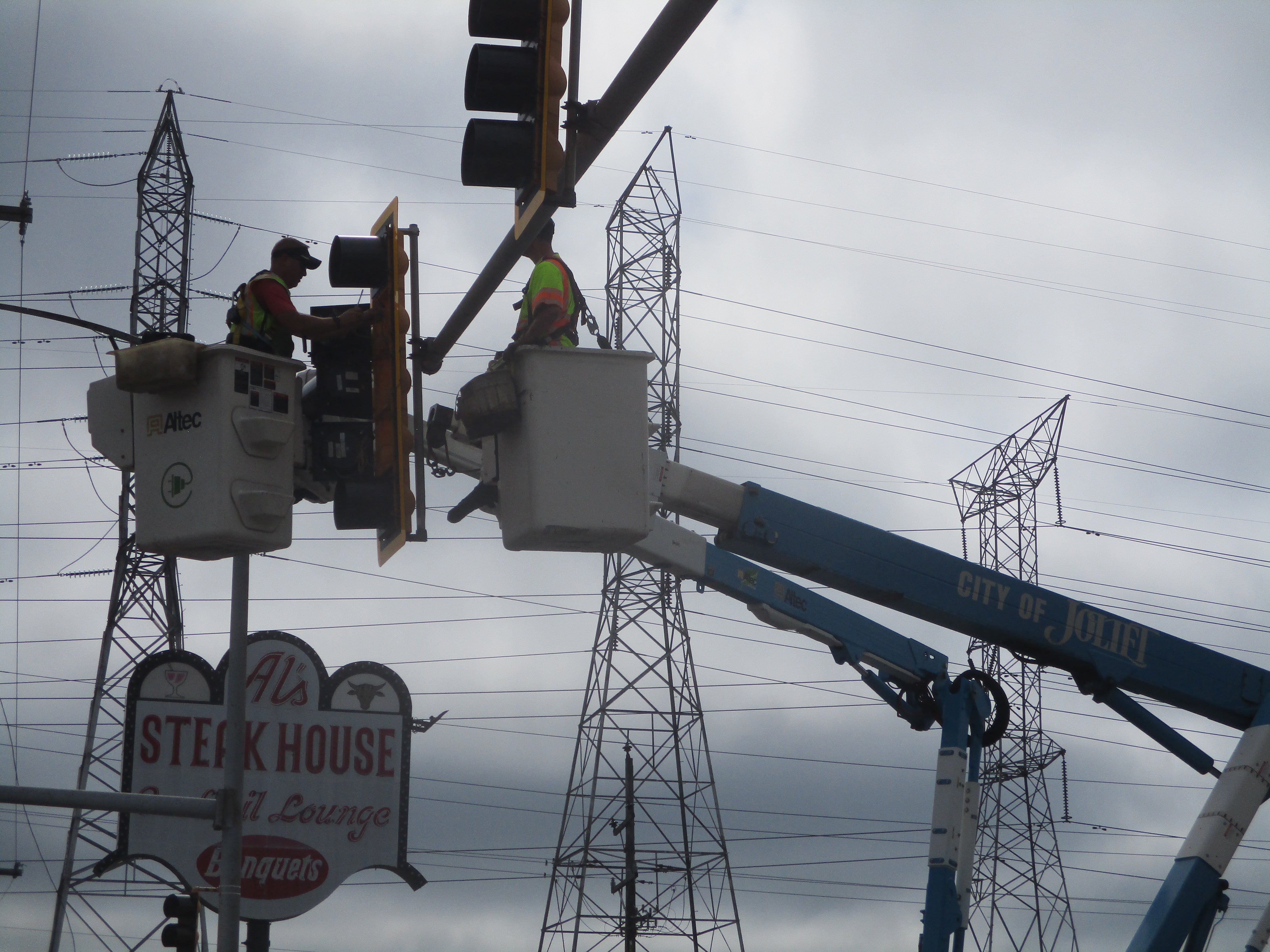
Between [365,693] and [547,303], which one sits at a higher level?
→ [547,303]

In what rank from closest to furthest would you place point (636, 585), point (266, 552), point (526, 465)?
point (526, 465)
point (266, 552)
point (636, 585)

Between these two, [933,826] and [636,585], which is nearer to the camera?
[933,826]

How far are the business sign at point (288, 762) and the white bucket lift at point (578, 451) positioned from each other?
24.9ft

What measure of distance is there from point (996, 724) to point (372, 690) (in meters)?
5.70

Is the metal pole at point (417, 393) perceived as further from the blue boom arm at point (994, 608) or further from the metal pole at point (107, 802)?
the blue boom arm at point (994, 608)

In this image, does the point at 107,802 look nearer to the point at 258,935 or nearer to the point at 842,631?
the point at 258,935

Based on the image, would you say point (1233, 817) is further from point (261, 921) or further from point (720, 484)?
point (261, 921)

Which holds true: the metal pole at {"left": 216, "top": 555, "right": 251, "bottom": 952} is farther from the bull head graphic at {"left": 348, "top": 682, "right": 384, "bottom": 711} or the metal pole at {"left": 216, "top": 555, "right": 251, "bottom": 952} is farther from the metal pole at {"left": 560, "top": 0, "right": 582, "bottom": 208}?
the bull head graphic at {"left": 348, "top": 682, "right": 384, "bottom": 711}

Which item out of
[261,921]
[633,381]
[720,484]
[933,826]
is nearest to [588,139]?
[633,381]

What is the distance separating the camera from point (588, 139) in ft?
15.7

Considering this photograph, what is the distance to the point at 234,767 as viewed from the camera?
6012 millimetres

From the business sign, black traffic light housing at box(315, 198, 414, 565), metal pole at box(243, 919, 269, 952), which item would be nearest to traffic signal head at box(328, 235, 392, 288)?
black traffic light housing at box(315, 198, 414, 565)

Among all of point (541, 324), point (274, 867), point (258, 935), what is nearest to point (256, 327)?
point (541, 324)

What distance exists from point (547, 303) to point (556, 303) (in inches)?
1.8
